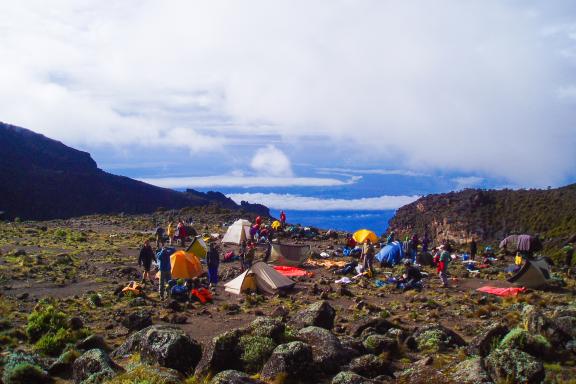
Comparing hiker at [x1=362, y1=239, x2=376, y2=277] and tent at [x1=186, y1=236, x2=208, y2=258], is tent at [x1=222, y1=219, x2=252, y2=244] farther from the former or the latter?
hiker at [x1=362, y1=239, x2=376, y2=277]

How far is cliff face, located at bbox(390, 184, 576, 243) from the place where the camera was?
56531 mm

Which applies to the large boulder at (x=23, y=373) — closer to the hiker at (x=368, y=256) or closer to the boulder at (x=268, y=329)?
the boulder at (x=268, y=329)

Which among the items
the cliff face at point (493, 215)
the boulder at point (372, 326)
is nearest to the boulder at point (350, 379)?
the boulder at point (372, 326)

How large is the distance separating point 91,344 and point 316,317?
4820mm

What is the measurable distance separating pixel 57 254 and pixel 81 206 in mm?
56949

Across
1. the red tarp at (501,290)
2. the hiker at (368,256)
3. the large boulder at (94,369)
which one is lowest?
the large boulder at (94,369)

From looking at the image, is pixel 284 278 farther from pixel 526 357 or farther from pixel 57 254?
pixel 57 254

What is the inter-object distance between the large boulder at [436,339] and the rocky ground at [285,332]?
0.09ft

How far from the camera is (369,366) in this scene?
8688 mm

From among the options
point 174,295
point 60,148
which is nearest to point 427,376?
point 174,295

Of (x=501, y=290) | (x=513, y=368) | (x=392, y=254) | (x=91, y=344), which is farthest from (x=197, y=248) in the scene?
(x=513, y=368)

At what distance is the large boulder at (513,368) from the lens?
7.85 meters

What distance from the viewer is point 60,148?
102250 mm

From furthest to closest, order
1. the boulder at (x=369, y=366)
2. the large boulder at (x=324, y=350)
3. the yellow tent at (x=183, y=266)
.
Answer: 1. the yellow tent at (x=183, y=266)
2. the large boulder at (x=324, y=350)
3. the boulder at (x=369, y=366)
